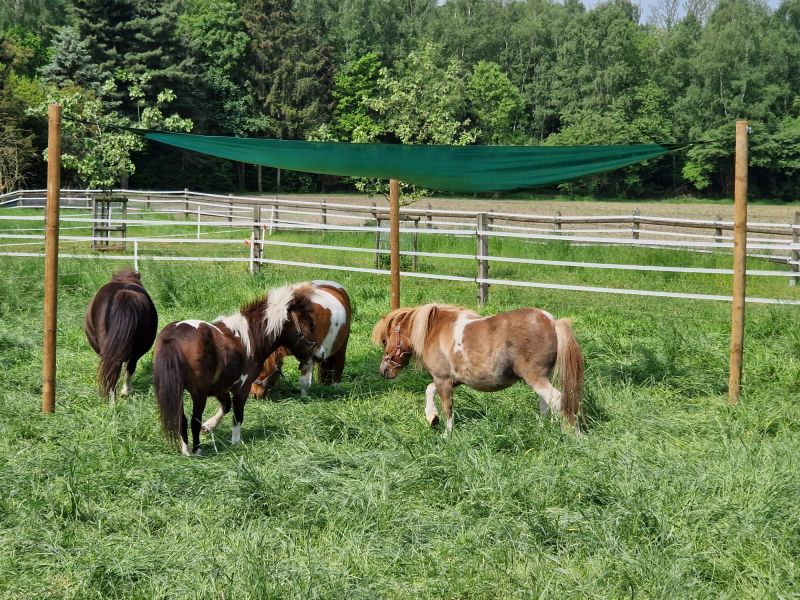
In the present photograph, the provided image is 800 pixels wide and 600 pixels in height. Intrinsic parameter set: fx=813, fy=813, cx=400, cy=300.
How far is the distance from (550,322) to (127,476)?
113 inches

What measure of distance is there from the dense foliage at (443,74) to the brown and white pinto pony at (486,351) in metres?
30.4

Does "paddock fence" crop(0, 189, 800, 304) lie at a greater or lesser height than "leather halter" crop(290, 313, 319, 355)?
greater

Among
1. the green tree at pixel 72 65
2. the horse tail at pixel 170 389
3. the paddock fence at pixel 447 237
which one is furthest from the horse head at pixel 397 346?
the green tree at pixel 72 65

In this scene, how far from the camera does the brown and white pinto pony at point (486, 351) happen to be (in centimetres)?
548

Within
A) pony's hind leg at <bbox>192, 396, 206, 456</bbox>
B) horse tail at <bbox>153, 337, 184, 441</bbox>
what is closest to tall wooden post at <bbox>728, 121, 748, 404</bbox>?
pony's hind leg at <bbox>192, 396, 206, 456</bbox>

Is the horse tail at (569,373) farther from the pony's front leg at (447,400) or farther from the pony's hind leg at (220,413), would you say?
the pony's hind leg at (220,413)

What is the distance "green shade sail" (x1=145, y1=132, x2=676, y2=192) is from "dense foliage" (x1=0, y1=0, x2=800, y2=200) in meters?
29.0

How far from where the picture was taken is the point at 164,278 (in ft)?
36.0

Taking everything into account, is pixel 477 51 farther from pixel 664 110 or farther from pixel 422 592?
pixel 422 592

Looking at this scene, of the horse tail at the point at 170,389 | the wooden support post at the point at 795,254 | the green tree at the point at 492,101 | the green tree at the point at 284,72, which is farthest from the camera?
the green tree at the point at 492,101

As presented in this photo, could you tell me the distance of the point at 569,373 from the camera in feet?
17.8

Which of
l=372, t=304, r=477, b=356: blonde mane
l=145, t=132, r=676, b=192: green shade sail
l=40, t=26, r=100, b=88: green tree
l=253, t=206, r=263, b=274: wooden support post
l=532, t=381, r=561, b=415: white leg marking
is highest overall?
l=40, t=26, r=100, b=88: green tree

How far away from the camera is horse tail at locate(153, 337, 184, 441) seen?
5109mm

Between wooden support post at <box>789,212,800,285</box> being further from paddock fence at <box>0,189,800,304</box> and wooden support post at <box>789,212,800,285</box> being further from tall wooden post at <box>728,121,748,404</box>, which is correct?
tall wooden post at <box>728,121,748,404</box>
